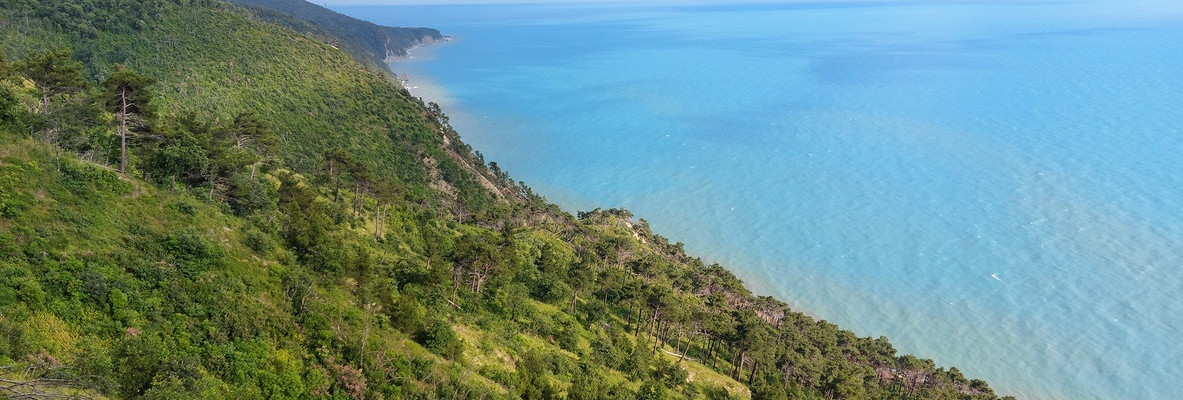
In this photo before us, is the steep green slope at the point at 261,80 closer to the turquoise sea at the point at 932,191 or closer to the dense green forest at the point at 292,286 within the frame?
the dense green forest at the point at 292,286

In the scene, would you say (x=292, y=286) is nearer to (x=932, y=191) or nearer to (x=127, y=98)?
(x=127, y=98)

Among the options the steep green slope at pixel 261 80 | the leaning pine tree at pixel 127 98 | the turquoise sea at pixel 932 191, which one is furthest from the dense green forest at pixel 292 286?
the turquoise sea at pixel 932 191

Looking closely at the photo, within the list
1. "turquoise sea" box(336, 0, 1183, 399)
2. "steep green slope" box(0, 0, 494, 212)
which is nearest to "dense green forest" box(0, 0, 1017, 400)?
"steep green slope" box(0, 0, 494, 212)

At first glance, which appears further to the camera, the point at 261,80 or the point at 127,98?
the point at 261,80

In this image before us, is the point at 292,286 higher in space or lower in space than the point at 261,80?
lower

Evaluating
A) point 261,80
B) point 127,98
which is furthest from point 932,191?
point 127,98

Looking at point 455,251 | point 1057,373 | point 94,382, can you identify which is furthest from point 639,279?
point 94,382
